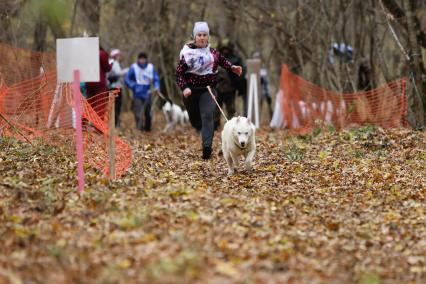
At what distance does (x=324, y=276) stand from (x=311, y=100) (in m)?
13.7

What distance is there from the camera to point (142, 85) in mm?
19172

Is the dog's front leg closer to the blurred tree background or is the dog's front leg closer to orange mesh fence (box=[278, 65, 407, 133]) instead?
the blurred tree background

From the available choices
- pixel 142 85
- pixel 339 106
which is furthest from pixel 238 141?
pixel 142 85

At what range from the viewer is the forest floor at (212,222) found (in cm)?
549

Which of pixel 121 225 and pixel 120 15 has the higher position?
pixel 120 15

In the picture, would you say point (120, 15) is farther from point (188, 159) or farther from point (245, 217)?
point (245, 217)

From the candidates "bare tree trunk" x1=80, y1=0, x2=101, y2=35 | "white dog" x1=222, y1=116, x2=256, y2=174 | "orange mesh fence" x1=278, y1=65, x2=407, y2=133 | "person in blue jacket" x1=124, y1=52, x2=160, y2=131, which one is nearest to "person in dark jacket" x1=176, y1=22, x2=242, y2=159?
"white dog" x1=222, y1=116, x2=256, y2=174

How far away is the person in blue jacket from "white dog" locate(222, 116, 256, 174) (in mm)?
8901

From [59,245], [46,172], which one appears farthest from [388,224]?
[46,172]

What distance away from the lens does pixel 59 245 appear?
19.4ft

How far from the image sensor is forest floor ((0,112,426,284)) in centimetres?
549

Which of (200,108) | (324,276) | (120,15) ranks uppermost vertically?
(120,15)

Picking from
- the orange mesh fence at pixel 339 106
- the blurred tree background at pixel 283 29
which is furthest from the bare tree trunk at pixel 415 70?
the orange mesh fence at pixel 339 106

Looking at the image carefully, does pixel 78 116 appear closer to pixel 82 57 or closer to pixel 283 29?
pixel 82 57
